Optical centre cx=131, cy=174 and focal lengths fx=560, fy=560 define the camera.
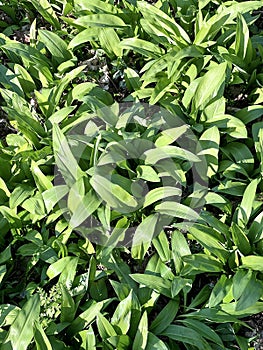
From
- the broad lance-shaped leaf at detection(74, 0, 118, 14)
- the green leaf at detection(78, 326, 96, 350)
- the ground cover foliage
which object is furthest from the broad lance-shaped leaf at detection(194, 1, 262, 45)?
the green leaf at detection(78, 326, 96, 350)

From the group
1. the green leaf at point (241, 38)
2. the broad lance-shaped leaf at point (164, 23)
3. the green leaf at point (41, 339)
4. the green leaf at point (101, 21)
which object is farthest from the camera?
the green leaf at point (101, 21)

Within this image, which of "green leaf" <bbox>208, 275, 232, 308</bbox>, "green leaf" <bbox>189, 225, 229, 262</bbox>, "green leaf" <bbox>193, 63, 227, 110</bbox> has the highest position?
"green leaf" <bbox>193, 63, 227, 110</bbox>

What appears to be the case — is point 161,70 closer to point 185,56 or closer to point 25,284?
point 185,56

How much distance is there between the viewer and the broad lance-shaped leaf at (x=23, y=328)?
2541 millimetres

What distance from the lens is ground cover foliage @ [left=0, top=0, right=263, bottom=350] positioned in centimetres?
273

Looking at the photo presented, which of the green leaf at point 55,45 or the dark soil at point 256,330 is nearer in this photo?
the dark soil at point 256,330

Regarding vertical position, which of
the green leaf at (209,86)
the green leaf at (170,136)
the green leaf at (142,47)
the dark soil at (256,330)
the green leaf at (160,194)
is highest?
the green leaf at (142,47)

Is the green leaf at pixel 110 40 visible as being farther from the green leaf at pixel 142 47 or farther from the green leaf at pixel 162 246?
the green leaf at pixel 162 246

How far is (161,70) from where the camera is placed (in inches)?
140

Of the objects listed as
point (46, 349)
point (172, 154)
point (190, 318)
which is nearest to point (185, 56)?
point (172, 154)

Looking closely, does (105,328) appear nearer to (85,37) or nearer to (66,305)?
(66,305)

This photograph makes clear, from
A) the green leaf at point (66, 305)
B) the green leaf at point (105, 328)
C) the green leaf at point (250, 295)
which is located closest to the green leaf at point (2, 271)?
the green leaf at point (66, 305)

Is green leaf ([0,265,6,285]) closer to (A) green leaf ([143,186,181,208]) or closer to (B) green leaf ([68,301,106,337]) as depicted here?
(B) green leaf ([68,301,106,337])

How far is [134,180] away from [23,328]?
101 cm
